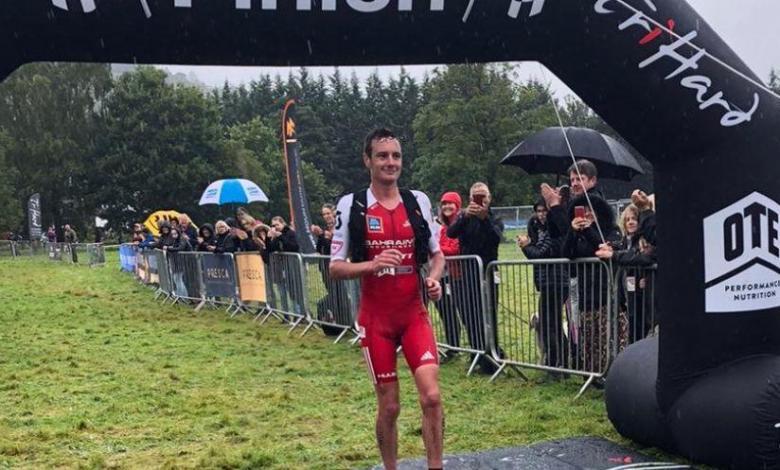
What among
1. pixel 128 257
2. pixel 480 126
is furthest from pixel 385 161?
pixel 480 126

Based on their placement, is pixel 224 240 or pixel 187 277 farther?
pixel 187 277

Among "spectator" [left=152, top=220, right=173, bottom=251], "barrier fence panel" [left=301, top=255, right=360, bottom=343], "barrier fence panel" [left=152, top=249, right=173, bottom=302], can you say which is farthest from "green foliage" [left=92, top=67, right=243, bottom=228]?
"barrier fence panel" [left=301, top=255, right=360, bottom=343]

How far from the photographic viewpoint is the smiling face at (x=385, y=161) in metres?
4.66

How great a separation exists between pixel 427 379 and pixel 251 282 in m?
9.71

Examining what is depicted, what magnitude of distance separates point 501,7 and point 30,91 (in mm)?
66965

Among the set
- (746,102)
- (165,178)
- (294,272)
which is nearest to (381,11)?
(746,102)

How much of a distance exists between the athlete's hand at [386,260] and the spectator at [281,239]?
8.31m

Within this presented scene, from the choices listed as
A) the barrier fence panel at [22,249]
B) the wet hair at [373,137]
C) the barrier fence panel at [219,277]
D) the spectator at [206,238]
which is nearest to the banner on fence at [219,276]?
the barrier fence panel at [219,277]

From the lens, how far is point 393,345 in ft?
15.3

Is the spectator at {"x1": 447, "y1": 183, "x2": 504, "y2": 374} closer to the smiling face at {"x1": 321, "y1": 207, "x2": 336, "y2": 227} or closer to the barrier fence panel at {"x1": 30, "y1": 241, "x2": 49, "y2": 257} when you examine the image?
the smiling face at {"x1": 321, "y1": 207, "x2": 336, "y2": 227}

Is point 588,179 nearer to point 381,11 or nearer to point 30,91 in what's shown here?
point 381,11

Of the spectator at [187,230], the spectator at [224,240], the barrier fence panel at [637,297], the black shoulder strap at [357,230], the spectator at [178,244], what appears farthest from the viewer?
the spectator at [187,230]

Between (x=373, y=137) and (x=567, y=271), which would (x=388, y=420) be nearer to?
(x=373, y=137)

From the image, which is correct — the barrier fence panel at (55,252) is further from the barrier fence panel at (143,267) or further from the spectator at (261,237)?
the spectator at (261,237)
